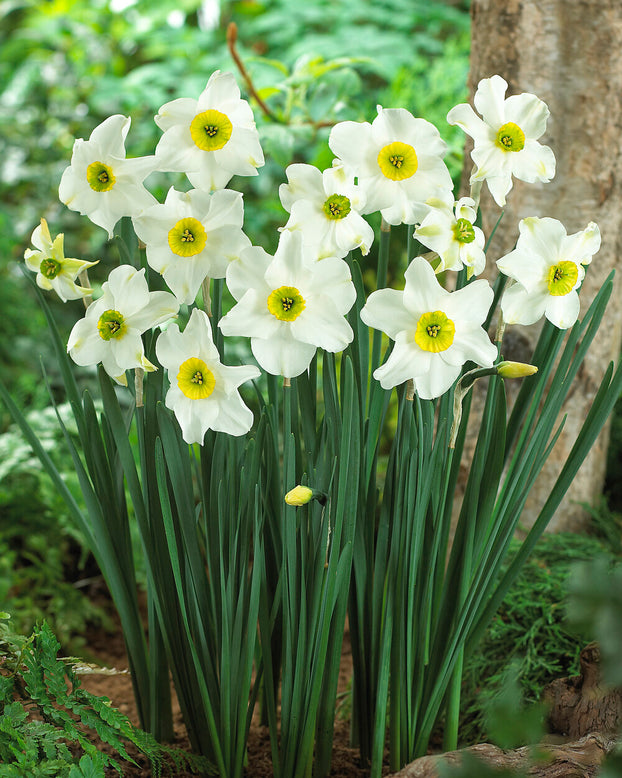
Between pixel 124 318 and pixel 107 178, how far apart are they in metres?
0.12

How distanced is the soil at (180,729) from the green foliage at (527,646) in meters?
0.16

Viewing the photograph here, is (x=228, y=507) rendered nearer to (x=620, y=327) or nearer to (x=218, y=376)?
(x=218, y=376)

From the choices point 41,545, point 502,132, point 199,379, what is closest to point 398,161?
point 502,132

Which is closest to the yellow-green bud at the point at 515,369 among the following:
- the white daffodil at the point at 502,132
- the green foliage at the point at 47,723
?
the white daffodil at the point at 502,132

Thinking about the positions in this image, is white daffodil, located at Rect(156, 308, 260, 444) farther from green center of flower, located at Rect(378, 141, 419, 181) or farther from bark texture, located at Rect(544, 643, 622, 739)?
bark texture, located at Rect(544, 643, 622, 739)

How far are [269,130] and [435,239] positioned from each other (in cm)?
96

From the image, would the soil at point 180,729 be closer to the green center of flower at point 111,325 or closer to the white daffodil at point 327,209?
the green center of flower at point 111,325

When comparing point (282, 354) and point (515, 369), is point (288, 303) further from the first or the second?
point (515, 369)

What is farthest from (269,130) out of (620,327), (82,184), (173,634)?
(173,634)

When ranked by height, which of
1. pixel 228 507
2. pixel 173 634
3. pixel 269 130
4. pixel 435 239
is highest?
pixel 269 130

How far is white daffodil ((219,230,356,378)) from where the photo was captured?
0.57 metres

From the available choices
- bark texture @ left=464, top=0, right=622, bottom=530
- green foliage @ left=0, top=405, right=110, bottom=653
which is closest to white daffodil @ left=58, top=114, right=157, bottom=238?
bark texture @ left=464, top=0, right=622, bottom=530

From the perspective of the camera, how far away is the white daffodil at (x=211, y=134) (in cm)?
60

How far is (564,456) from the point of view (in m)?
1.19
